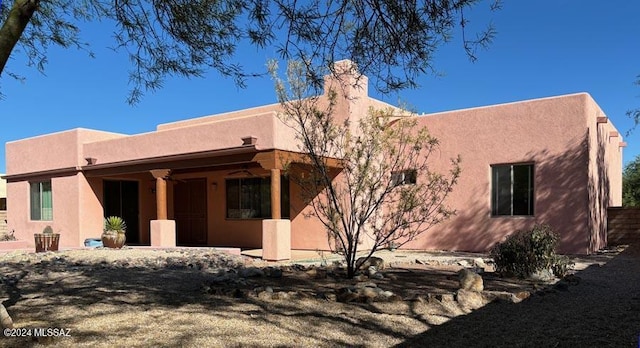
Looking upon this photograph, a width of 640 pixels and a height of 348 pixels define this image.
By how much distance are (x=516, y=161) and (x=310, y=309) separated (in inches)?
356

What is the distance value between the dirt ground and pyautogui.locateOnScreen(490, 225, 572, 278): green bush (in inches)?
12.7

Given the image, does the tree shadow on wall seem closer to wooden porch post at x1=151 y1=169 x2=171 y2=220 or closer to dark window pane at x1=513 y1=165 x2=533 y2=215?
dark window pane at x1=513 y1=165 x2=533 y2=215

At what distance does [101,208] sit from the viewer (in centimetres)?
1711

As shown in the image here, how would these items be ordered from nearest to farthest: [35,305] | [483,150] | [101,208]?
[35,305] < [483,150] < [101,208]

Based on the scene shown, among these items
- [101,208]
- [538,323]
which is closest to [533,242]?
[538,323]

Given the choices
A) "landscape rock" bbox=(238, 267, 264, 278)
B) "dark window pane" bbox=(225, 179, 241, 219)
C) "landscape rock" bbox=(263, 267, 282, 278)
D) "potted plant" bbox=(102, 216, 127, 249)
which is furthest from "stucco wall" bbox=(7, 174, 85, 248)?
"landscape rock" bbox=(263, 267, 282, 278)

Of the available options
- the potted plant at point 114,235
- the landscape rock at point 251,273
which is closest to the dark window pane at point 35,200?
the potted plant at point 114,235

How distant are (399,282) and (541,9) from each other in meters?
4.26

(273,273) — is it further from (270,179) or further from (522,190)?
(522,190)

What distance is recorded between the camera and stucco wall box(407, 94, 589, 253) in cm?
1217

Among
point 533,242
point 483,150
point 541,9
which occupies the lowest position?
point 533,242

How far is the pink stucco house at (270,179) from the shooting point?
12.2 metres

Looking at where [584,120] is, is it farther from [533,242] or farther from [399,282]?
[399,282]

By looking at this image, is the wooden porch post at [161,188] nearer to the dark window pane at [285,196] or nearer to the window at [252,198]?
the window at [252,198]
